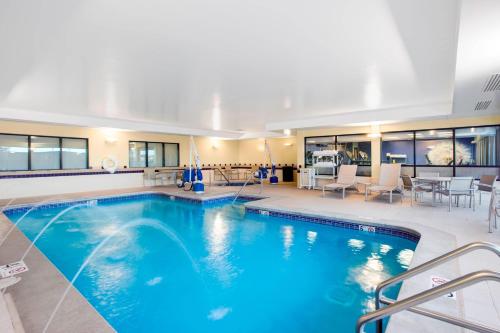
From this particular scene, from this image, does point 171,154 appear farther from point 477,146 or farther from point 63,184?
point 477,146

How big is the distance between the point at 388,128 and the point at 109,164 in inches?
383

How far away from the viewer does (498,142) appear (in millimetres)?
6926

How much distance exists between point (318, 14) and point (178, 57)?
1.90 meters

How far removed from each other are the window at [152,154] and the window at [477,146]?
10389mm

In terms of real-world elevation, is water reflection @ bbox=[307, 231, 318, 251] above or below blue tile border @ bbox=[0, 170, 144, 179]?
below

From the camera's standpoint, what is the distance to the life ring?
9773 millimetres

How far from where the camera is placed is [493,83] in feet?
13.4

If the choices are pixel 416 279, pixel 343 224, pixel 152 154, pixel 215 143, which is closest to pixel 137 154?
pixel 152 154

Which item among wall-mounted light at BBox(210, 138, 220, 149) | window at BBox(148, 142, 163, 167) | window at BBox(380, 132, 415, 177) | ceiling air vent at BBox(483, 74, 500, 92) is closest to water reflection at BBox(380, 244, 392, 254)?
ceiling air vent at BBox(483, 74, 500, 92)

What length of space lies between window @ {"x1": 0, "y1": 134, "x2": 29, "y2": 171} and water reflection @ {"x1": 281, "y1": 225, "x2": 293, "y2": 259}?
816 cm

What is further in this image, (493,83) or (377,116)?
(377,116)

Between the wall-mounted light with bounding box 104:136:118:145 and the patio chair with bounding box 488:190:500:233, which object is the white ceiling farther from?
the wall-mounted light with bounding box 104:136:118:145

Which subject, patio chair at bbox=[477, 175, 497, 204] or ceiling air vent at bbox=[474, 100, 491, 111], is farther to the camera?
ceiling air vent at bbox=[474, 100, 491, 111]

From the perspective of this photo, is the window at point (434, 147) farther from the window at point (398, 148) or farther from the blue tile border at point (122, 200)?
the blue tile border at point (122, 200)
